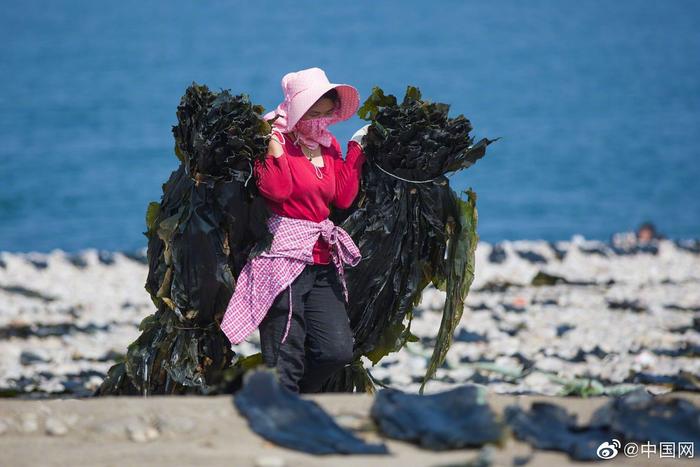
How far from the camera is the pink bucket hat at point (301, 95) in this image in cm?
632

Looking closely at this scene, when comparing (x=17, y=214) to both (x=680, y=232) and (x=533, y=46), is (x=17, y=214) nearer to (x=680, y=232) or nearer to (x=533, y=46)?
(x=680, y=232)

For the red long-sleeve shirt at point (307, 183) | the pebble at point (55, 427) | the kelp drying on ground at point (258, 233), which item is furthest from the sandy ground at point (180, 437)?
the red long-sleeve shirt at point (307, 183)

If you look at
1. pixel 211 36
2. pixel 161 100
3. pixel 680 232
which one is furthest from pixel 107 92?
pixel 680 232

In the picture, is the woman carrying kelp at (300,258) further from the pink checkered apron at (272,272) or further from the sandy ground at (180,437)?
the sandy ground at (180,437)

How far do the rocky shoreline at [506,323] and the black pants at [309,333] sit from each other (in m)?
2.42

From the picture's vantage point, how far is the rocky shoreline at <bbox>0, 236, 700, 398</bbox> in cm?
933

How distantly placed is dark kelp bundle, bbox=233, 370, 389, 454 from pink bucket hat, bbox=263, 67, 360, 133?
5.07 feet

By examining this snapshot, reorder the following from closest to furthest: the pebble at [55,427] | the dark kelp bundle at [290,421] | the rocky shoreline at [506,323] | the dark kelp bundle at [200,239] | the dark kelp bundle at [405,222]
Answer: the dark kelp bundle at [290,421] < the pebble at [55,427] < the dark kelp bundle at [200,239] < the dark kelp bundle at [405,222] < the rocky shoreline at [506,323]

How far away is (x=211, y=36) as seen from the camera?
8219 centimetres

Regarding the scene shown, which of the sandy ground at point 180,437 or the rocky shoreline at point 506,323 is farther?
the rocky shoreline at point 506,323

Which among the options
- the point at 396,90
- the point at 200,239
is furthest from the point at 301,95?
the point at 396,90

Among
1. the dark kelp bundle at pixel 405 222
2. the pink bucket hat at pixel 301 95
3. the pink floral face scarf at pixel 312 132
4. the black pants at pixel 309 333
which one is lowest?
the black pants at pixel 309 333

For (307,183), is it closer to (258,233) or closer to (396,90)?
(258,233)

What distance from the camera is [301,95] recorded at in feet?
20.9
